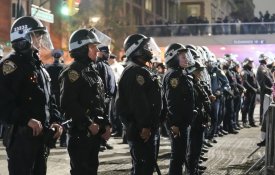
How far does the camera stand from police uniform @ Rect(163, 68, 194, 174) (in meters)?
7.18

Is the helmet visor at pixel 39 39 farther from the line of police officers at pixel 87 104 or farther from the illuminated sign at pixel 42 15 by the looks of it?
the illuminated sign at pixel 42 15

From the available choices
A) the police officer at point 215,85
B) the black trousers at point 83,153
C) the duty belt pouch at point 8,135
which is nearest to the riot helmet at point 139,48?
the black trousers at point 83,153

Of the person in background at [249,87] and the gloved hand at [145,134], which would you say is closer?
the gloved hand at [145,134]

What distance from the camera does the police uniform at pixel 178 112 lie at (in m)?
7.18

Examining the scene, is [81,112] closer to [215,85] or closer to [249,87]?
[215,85]

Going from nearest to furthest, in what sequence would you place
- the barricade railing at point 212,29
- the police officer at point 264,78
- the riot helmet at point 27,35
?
1. the riot helmet at point 27,35
2. the police officer at point 264,78
3. the barricade railing at point 212,29

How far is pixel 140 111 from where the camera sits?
20.0 feet

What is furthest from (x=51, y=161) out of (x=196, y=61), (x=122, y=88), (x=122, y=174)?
(x=122, y=88)

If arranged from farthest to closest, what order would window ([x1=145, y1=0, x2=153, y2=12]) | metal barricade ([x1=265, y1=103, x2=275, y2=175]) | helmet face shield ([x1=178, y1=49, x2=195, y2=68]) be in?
1. window ([x1=145, y1=0, x2=153, y2=12])
2. helmet face shield ([x1=178, y1=49, x2=195, y2=68])
3. metal barricade ([x1=265, y1=103, x2=275, y2=175])

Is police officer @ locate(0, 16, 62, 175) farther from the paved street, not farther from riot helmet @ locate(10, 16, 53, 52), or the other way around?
the paved street

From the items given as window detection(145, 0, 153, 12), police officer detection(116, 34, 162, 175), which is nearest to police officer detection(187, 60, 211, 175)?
police officer detection(116, 34, 162, 175)

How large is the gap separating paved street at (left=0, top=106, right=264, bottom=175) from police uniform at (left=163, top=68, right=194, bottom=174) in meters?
1.74

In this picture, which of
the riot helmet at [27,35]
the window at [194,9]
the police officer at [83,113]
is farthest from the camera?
the window at [194,9]

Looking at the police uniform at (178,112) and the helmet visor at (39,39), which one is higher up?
the helmet visor at (39,39)
